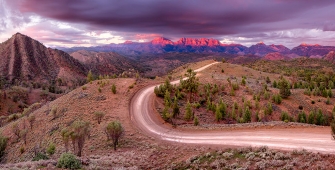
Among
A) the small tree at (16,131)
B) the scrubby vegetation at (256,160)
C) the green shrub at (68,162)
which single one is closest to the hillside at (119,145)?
the scrubby vegetation at (256,160)

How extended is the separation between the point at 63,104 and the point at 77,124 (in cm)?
2367

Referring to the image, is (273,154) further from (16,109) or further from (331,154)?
(16,109)

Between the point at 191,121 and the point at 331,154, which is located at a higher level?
the point at 331,154

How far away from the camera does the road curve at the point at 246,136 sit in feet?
61.9

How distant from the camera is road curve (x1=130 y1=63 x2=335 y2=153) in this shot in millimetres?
18875

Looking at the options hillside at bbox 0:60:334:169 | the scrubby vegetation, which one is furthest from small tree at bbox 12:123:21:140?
the scrubby vegetation

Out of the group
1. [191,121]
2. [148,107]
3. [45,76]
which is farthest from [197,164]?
[45,76]

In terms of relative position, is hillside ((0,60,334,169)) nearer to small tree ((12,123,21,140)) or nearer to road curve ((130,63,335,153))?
small tree ((12,123,21,140))

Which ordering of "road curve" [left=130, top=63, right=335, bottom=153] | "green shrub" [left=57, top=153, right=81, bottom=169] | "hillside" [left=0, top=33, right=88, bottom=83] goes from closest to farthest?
"green shrub" [left=57, top=153, right=81, bottom=169] < "road curve" [left=130, top=63, right=335, bottom=153] < "hillside" [left=0, top=33, right=88, bottom=83]

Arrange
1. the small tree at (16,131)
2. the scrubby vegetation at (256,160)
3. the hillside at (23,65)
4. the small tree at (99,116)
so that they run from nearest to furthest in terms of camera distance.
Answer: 1. the scrubby vegetation at (256,160)
2. the small tree at (99,116)
3. the small tree at (16,131)
4. the hillside at (23,65)

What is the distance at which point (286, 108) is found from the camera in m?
51.7

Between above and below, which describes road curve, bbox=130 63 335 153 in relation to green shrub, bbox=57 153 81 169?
below

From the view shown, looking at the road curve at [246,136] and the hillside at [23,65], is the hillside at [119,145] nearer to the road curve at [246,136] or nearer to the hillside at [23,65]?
the road curve at [246,136]

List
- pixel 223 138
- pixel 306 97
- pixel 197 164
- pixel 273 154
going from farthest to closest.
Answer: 1. pixel 306 97
2. pixel 223 138
3. pixel 197 164
4. pixel 273 154
